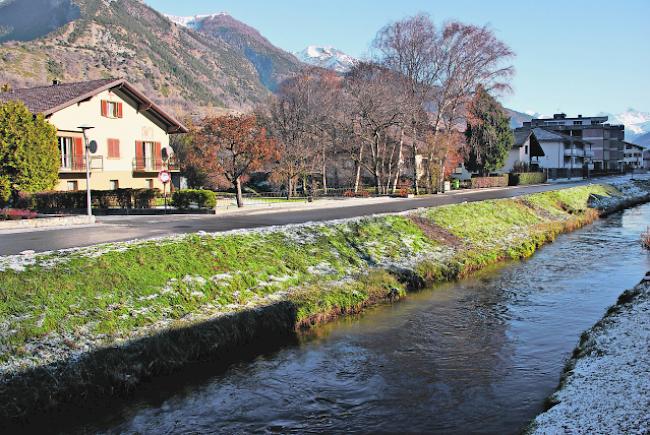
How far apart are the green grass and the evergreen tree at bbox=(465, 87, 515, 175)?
52.6 metres

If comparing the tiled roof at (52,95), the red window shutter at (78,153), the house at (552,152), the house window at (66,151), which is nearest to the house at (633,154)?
the house at (552,152)

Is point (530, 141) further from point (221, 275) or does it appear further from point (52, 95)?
Answer: point (221, 275)

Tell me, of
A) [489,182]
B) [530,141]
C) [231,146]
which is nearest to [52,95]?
[231,146]

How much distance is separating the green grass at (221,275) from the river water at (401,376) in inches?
63.4

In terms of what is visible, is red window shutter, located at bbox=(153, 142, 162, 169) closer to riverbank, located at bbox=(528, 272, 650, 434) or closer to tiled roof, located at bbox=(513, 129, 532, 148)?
riverbank, located at bbox=(528, 272, 650, 434)

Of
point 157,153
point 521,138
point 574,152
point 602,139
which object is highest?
point 602,139

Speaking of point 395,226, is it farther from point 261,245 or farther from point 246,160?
point 246,160

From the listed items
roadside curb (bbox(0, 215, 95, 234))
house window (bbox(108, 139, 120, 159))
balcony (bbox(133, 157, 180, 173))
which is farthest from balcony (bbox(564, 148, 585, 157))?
roadside curb (bbox(0, 215, 95, 234))

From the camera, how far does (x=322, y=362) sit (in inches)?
435

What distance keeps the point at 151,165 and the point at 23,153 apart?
53.8 feet

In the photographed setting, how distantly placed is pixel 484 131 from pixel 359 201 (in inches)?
1401

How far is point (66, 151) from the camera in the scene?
41781 millimetres

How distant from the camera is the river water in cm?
853

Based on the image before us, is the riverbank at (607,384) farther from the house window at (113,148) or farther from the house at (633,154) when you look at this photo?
the house at (633,154)
